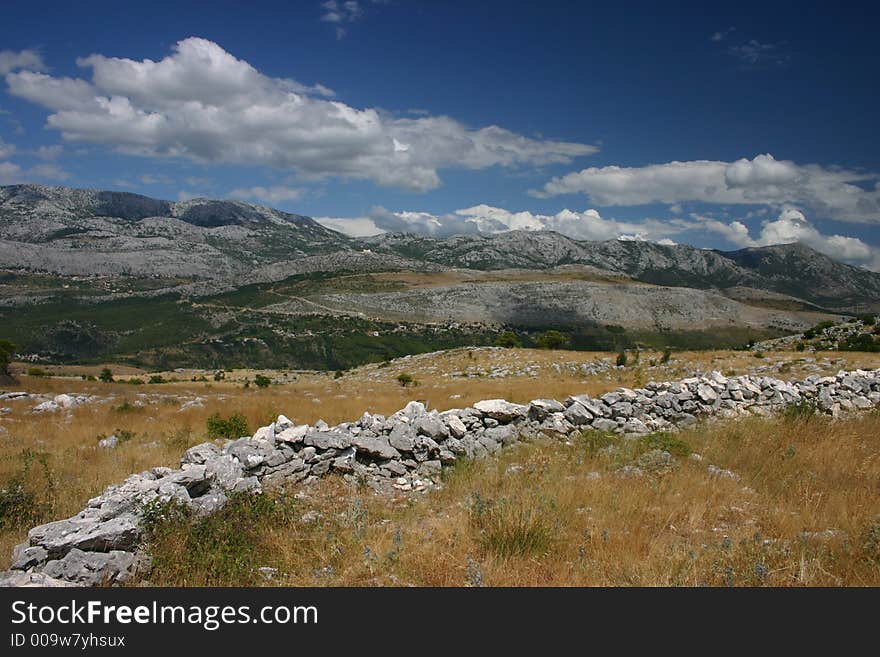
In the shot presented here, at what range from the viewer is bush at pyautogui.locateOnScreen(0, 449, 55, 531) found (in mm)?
7590

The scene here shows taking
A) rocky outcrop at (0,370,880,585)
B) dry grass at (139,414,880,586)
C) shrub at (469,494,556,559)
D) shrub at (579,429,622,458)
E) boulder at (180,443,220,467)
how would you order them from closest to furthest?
dry grass at (139,414,880,586) → rocky outcrop at (0,370,880,585) → shrub at (469,494,556,559) → boulder at (180,443,220,467) → shrub at (579,429,622,458)

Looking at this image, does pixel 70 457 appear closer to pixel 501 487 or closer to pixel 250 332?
pixel 501 487

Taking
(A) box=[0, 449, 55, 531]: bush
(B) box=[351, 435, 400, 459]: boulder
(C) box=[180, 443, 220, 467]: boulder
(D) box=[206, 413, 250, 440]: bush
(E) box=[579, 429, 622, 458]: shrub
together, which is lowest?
(D) box=[206, 413, 250, 440]: bush

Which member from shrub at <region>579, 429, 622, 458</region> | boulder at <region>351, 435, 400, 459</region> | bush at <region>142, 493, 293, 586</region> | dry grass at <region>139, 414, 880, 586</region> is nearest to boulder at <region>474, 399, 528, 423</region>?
shrub at <region>579, 429, 622, 458</region>

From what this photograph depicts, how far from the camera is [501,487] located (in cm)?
845

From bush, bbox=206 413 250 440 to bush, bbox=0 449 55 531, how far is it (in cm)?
548

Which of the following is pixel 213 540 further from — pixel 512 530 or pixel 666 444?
pixel 666 444

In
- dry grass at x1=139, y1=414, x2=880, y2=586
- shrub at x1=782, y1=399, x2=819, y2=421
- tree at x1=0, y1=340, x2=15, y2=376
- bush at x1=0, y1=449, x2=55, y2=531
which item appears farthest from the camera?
tree at x1=0, y1=340, x2=15, y2=376

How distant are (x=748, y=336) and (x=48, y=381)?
216431mm

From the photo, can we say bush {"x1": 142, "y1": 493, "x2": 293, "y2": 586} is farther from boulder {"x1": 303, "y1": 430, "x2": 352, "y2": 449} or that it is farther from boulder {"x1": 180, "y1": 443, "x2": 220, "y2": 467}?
boulder {"x1": 303, "y1": 430, "x2": 352, "y2": 449}

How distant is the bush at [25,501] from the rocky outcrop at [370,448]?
1.21 metres

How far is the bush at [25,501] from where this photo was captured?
759cm

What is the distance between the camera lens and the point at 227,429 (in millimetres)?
15375

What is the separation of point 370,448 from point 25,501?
5725 mm
